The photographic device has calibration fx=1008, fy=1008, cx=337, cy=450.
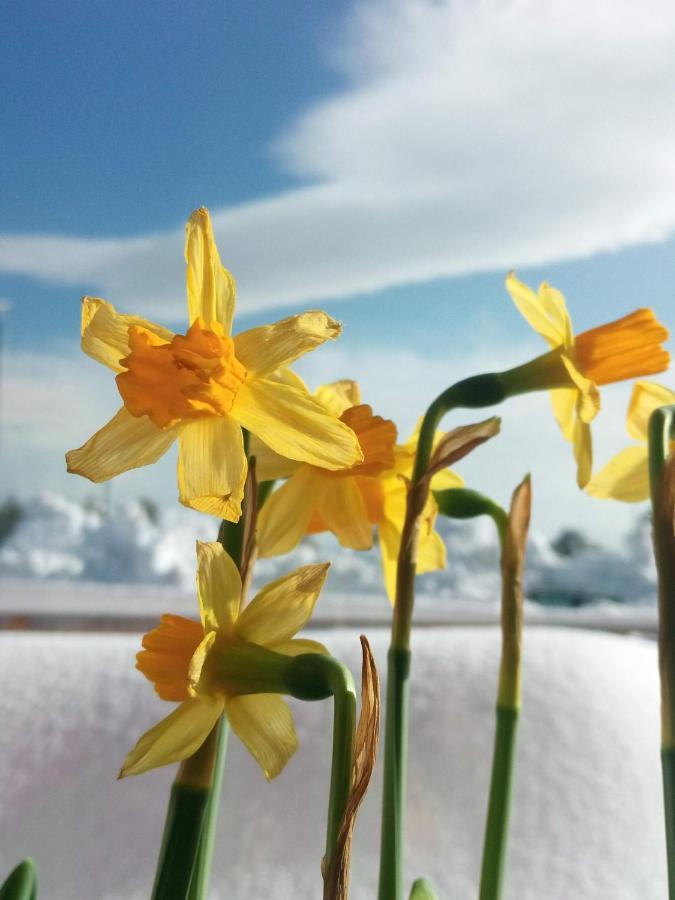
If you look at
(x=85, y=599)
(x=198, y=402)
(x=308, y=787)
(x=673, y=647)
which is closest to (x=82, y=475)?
(x=198, y=402)

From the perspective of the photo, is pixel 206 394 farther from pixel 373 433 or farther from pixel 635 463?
pixel 635 463

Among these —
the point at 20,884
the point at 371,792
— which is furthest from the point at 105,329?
the point at 371,792

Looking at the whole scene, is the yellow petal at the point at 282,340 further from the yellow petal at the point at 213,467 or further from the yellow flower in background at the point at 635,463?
the yellow flower in background at the point at 635,463

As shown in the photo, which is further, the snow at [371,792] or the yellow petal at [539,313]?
the snow at [371,792]

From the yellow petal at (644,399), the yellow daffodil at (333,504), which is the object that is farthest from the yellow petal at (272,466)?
the yellow petal at (644,399)

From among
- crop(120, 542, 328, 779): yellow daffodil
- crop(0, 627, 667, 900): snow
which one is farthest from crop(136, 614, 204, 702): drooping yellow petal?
crop(0, 627, 667, 900): snow

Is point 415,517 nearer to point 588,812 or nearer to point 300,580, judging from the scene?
point 300,580
